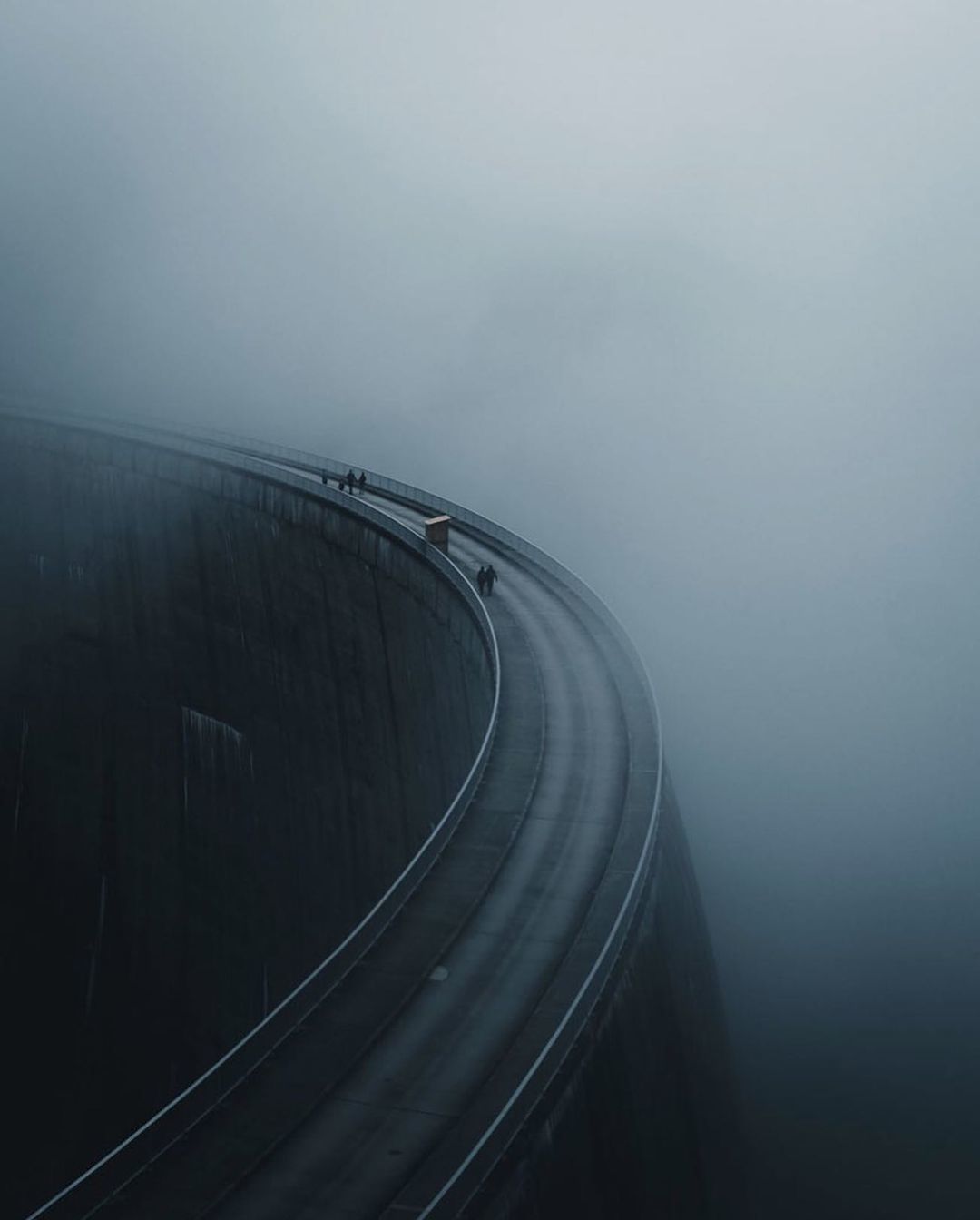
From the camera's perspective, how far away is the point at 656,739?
31.2 m

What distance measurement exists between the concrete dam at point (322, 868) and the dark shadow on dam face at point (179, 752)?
15cm

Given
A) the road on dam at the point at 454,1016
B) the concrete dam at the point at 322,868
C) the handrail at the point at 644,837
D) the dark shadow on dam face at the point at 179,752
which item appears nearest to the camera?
the road on dam at the point at 454,1016

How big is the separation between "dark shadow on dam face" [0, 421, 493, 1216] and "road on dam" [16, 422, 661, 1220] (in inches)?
282

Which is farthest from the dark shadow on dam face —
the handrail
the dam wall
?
the dam wall

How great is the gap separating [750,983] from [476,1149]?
86.3 ft

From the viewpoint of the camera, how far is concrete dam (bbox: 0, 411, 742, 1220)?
61.5 ft

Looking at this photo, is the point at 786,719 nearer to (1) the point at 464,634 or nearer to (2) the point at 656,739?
(1) the point at 464,634

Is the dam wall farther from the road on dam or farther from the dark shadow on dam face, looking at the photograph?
the dark shadow on dam face

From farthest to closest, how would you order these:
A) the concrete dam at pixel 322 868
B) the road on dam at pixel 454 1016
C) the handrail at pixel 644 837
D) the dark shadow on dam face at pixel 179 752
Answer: the dark shadow on dam face at pixel 179 752
the concrete dam at pixel 322 868
the handrail at pixel 644 837
the road on dam at pixel 454 1016

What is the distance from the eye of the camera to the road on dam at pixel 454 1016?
17.2 meters

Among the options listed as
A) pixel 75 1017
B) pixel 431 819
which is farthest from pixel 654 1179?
pixel 75 1017

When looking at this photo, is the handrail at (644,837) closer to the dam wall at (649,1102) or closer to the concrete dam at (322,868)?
the concrete dam at (322,868)

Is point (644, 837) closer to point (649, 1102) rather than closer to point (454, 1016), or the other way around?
point (649, 1102)

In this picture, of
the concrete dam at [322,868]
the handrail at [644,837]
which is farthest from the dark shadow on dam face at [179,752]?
the handrail at [644,837]
